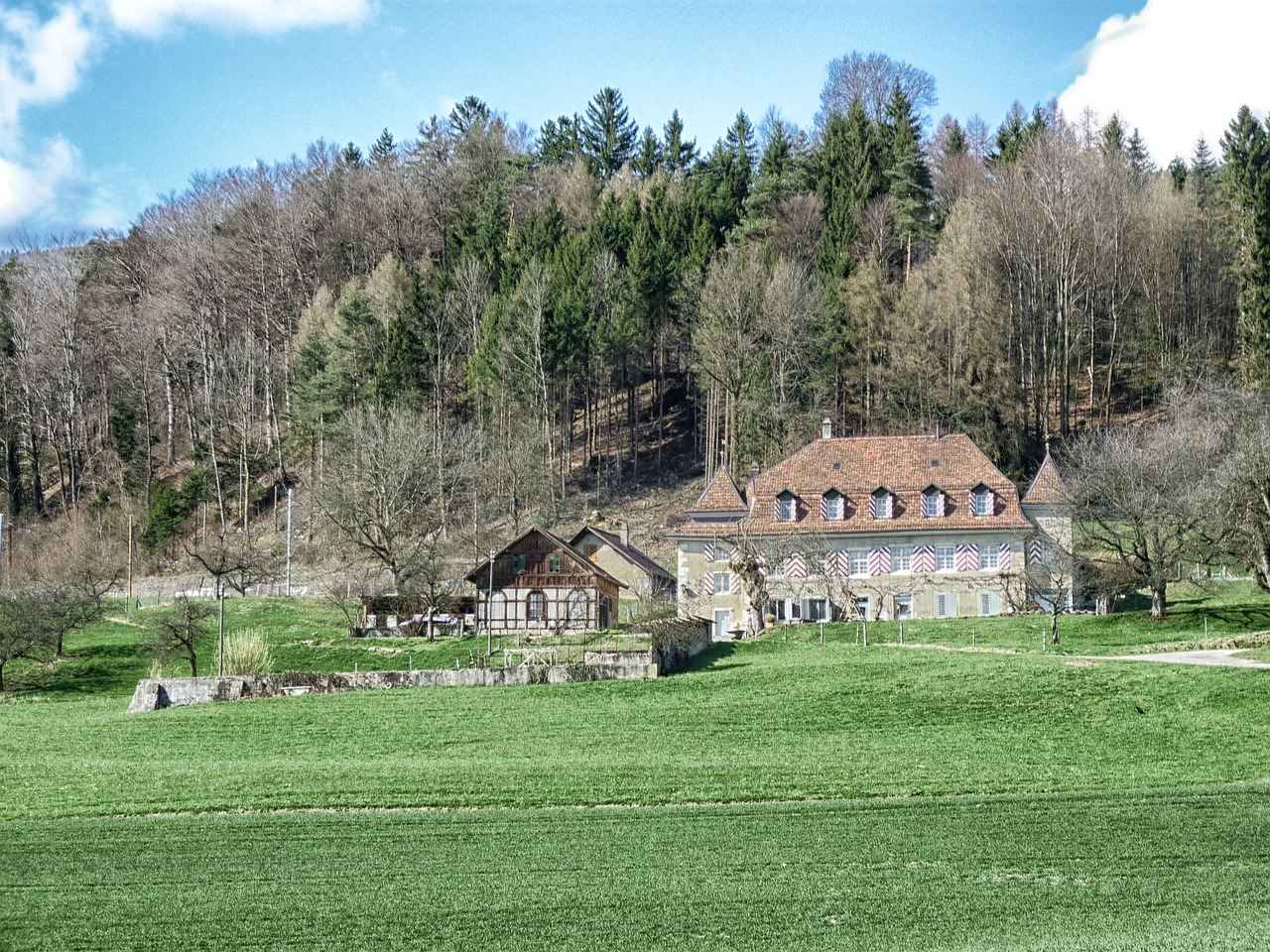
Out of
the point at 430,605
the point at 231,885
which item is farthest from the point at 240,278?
the point at 231,885

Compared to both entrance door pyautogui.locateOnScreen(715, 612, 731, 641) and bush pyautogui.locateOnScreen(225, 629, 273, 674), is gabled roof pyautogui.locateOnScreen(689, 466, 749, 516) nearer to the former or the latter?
entrance door pyautogui.locateOnScreen(715, 612, 731, 641)

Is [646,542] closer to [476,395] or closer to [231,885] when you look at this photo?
[476,395]

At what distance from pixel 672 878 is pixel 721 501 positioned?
36.5 metres

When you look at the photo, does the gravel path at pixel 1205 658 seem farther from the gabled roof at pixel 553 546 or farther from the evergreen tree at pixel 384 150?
the evergreen tree at pixel 384 150

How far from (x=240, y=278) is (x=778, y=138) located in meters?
38.9

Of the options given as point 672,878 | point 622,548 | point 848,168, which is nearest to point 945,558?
point 622,548

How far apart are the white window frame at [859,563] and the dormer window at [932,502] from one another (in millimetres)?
2821

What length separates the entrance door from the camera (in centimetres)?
5152

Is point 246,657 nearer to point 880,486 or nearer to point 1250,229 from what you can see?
point 880,486

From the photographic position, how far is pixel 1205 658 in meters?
34.4

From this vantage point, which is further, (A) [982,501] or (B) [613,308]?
(B) [613,308]

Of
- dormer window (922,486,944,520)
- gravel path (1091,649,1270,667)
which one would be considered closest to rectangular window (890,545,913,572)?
dormer window (922,486,944,520)

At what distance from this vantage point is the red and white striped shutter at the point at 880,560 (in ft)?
169

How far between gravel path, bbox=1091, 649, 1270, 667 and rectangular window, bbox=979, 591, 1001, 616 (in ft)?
48.7
